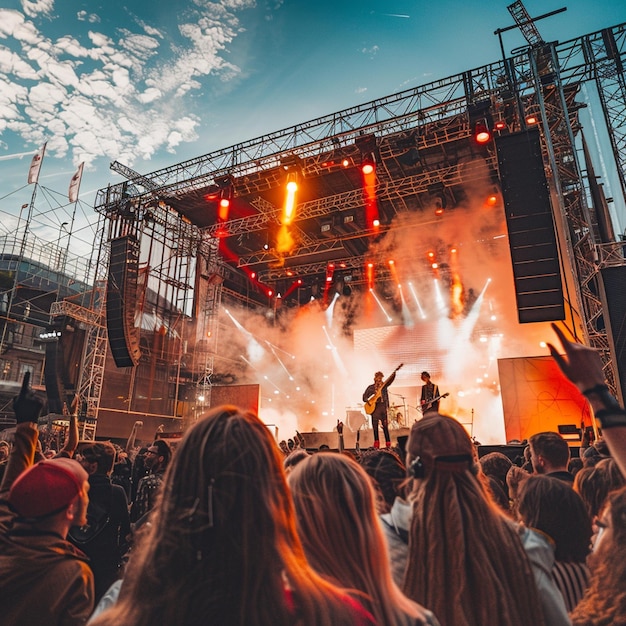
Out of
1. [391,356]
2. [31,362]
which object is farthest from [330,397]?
[31,362]

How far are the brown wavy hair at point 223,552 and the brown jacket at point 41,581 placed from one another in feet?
2.28

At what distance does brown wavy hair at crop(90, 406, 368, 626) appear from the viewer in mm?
850

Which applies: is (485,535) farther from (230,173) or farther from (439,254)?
(439,254)

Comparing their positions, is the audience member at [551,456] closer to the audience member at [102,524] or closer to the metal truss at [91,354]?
the audience member at [102,524]

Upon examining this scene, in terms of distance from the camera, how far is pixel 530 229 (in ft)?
25.0

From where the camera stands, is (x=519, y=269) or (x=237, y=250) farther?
(x=237, y=250)

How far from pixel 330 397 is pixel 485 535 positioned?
20856 mm

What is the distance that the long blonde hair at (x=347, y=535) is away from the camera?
1041 mm

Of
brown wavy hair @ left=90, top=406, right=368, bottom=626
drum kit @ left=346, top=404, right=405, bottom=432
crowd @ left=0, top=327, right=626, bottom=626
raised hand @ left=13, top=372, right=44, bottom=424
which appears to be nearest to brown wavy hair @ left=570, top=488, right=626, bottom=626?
crowd @ left=0, top=327, right=626, bottom=626

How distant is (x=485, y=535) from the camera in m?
1.37

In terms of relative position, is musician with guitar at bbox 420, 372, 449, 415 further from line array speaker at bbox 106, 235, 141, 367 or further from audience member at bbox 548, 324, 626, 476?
audience member at bbox 548, 324, 626, 476

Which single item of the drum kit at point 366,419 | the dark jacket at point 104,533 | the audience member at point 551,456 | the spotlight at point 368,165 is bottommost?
the dark jacket at point 104,533

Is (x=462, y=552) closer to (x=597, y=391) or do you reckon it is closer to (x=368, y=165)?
(x=597, y=391)

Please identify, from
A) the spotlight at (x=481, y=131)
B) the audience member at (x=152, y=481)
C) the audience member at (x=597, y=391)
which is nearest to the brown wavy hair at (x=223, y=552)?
the audience member at (x=597, y=391)
